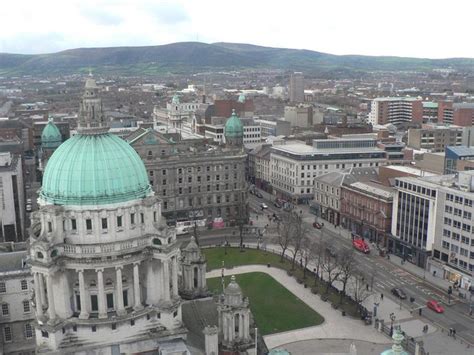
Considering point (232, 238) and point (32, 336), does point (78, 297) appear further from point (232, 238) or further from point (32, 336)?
point (232, 238)

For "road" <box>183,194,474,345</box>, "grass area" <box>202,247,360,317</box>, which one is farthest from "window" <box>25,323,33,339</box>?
"road" <box>183,194,474,345</box>

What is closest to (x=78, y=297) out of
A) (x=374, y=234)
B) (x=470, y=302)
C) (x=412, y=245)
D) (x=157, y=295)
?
Result: (x=157, y=295)

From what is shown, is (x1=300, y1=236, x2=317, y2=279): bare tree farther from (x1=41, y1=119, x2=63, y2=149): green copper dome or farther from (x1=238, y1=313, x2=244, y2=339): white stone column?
(x1=41, y1=119, x2=63, y2=149): green copper dome

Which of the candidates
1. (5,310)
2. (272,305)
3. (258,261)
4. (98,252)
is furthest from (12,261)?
(258,261)

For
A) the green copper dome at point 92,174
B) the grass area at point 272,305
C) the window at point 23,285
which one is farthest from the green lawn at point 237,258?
the green copper dome at point 92,174

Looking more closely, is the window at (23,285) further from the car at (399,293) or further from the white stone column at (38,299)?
the car at (399,293)

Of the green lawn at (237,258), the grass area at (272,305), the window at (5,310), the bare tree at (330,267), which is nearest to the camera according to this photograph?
the window at (5,310)
